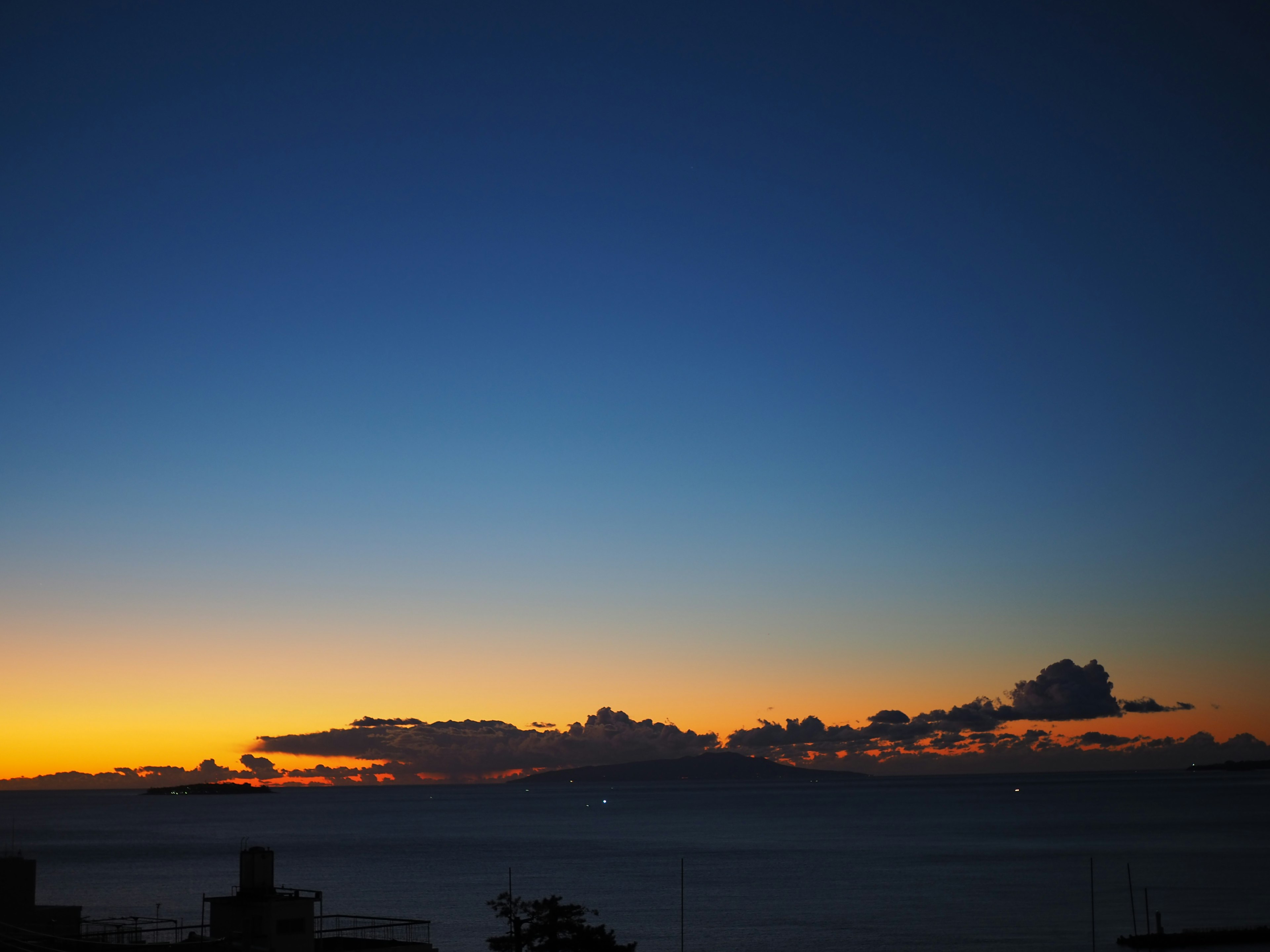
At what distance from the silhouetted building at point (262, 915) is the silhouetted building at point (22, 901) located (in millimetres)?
6376

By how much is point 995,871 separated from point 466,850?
79499 mm

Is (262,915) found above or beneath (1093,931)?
above

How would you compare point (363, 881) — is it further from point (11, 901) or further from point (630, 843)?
point (11, 901)

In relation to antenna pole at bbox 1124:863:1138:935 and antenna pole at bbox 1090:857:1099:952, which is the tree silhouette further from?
antenna pole at bbox 1124:863:1138:935

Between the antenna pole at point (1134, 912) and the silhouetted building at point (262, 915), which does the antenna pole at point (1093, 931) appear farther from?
the silhouetted building at point (262, 915)

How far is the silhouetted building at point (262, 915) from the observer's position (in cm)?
3148

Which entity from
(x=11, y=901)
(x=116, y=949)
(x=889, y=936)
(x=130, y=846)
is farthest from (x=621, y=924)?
(x=130, y=846)

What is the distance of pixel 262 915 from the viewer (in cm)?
3158

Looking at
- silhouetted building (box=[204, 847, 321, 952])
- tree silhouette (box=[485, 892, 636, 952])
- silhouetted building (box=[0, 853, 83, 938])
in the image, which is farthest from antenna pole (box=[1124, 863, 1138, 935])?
silhouetted building (box=[0, 853, 83, 938])

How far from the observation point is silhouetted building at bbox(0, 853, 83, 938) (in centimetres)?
3547

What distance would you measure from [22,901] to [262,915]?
34.8 ft

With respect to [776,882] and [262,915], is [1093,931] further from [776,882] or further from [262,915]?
[262,915]

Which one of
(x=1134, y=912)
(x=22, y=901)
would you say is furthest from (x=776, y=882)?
(x=22, y=901)

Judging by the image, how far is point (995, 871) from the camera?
129000 mm
